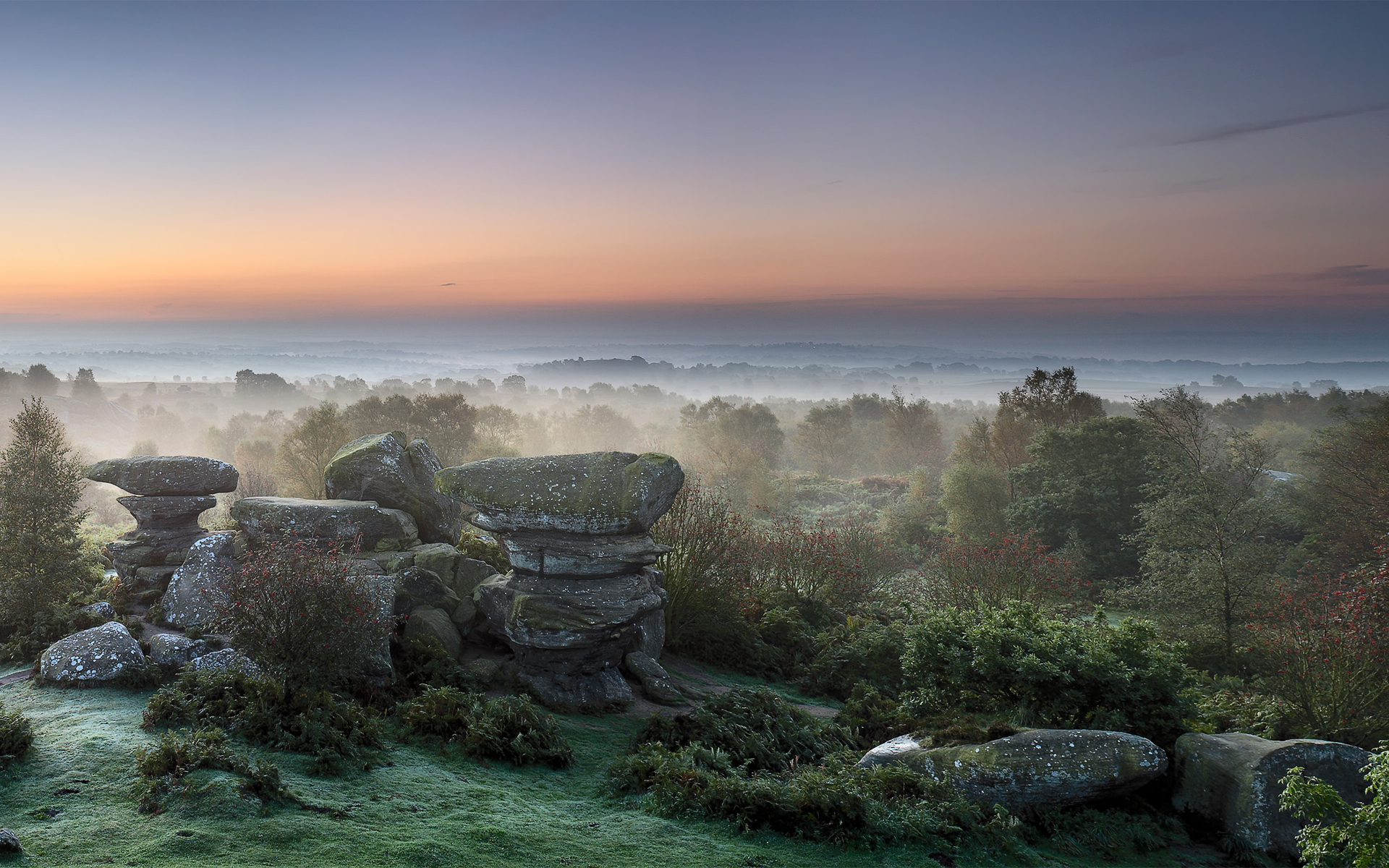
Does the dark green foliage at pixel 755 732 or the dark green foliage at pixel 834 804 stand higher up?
the dark green foliage at pixel 834 804

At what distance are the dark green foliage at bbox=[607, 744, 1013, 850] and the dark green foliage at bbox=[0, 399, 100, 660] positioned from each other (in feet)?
40.6

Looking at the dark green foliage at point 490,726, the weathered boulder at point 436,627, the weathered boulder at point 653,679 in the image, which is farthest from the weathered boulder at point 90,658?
the weathered boulder at point 653,679

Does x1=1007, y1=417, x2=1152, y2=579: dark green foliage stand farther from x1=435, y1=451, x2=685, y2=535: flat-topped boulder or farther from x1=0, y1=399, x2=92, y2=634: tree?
x1=0, y1=399, x2=92, y2=634: tree

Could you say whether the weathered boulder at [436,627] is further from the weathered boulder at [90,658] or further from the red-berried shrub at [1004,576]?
the red-berried shrub at [1004,576]

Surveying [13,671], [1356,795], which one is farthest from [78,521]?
[1356,795]

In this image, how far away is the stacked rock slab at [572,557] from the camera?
13.5 meters

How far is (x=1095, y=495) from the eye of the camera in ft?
101

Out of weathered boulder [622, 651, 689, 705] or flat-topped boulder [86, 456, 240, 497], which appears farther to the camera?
flat-topped boulder [86, 456, 240, 497]

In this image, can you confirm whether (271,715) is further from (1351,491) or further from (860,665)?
(1351,491)

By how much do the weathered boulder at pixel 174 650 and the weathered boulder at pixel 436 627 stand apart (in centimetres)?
335

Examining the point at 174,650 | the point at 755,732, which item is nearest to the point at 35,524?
the point at 174,650

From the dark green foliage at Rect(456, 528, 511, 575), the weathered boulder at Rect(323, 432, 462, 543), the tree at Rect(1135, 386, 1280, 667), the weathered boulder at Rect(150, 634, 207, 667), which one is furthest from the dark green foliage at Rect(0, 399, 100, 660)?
the tree at Rect(1135, 386, 1280, 667)

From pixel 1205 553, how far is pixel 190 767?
23.4 metres

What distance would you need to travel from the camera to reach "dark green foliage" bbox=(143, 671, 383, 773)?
902cm
